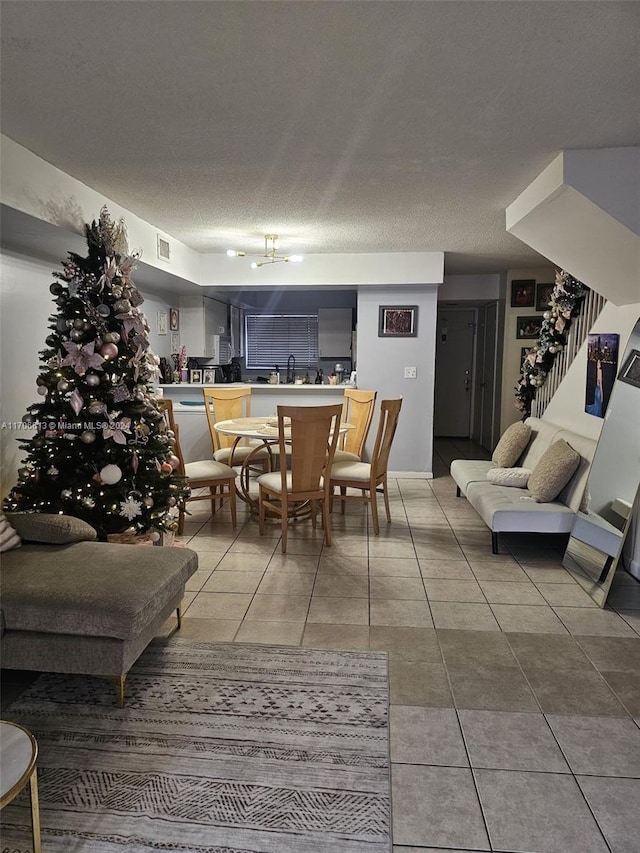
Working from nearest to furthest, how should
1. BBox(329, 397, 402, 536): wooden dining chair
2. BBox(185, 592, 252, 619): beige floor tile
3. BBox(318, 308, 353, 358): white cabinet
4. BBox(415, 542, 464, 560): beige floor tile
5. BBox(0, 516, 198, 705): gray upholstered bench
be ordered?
BBox(0, 516, 198, 705): gray upholstered bench → BBox(185, 592, 252, 619): beige floor tile → BBox(415, 542, 464, 560): beige floor tile → BBox(329, 397, 402, 536): wooden dining chair → BBox(318, 308, 353, 358): white cabinet

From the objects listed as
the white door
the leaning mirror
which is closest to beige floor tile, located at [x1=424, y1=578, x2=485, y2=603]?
the leaning mirror

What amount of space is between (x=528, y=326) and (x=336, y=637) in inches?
215

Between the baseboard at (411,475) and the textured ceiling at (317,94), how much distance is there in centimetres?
336

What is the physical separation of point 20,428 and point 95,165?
174cm

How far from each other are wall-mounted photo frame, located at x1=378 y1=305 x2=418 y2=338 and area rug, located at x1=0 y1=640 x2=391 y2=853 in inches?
173

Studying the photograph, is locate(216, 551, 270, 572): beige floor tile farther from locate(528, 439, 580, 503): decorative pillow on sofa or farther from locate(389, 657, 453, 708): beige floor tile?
locate(528, 439, 580, 503): decorative pillow on sofa

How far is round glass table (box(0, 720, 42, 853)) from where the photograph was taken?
142cm

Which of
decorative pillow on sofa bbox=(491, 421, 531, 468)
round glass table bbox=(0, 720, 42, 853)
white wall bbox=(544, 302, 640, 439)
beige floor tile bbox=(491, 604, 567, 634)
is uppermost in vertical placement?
white wall bbox=(544, 302, 640, 439)

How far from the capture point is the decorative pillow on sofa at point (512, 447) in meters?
5.07

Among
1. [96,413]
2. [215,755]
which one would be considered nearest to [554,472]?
[215,755]

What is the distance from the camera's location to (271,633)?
116 inches

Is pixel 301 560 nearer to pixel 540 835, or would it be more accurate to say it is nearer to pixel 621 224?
pixel 540 835

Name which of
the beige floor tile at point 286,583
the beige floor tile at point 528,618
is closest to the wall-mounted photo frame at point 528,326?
the beige floor tile at point 528,618

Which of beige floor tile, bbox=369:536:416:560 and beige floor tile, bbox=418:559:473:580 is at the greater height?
beige floor tile, bbox=369:536:416:560
